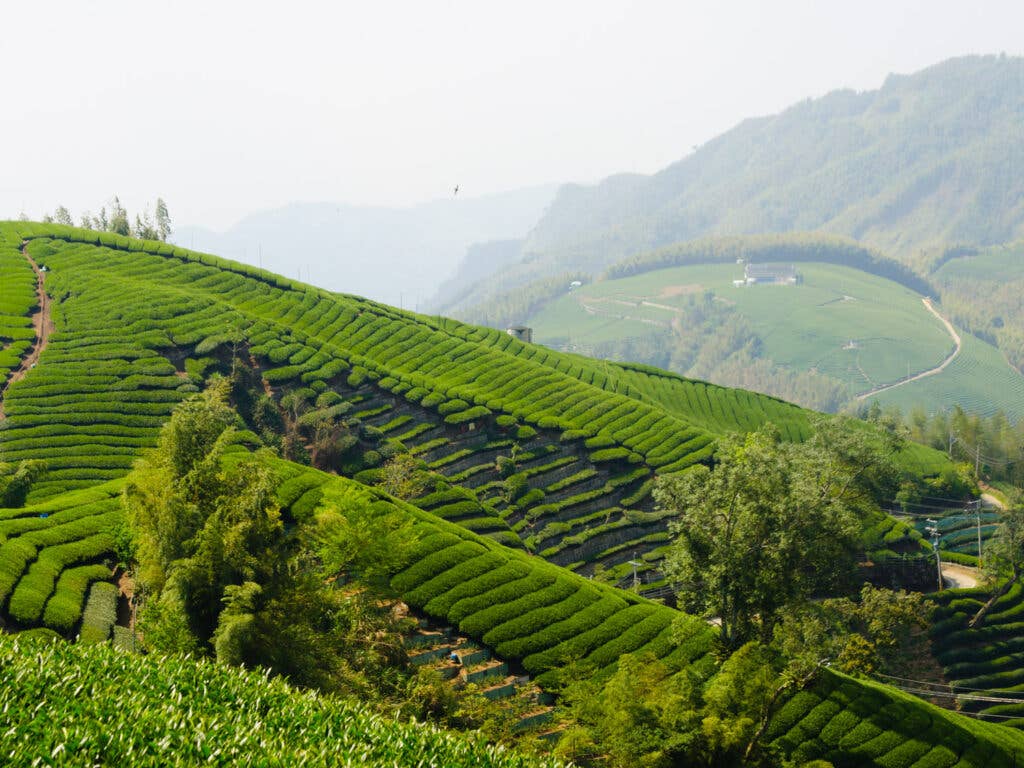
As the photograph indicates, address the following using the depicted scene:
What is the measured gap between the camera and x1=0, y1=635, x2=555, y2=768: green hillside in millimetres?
15211

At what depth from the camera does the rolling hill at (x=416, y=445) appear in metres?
29.8

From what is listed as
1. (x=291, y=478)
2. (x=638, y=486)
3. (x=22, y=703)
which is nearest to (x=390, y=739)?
(x=22, y=703)

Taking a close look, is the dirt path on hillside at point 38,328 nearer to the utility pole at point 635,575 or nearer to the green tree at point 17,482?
the green tree at point 17,482

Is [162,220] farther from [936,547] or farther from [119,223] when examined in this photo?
[936,547]

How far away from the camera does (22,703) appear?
54.0 feet

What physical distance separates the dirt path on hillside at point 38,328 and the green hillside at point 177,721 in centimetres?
3515

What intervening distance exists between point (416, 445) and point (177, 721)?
4070cm

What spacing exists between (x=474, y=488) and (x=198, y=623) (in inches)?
1259

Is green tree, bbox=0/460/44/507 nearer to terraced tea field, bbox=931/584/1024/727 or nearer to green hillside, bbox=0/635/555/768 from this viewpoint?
green hillside, bbox=0/635/555/768

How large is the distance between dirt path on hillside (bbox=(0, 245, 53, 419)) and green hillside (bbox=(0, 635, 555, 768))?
35.2 m

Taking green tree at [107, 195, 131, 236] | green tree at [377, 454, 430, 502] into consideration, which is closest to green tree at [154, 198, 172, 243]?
green tree at [107, 195, 131, 236]

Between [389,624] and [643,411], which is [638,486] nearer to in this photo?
[643,411]

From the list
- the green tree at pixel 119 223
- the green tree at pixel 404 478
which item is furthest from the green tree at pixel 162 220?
the green tree at pixel 404 478

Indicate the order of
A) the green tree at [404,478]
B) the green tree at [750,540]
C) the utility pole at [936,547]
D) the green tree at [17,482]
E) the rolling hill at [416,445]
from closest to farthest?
the green tree at [750,540] → the rolling hill at [416,445] → the green tree at [17,482] → the green tree at [404,478] → the utility pole at [936,547]
